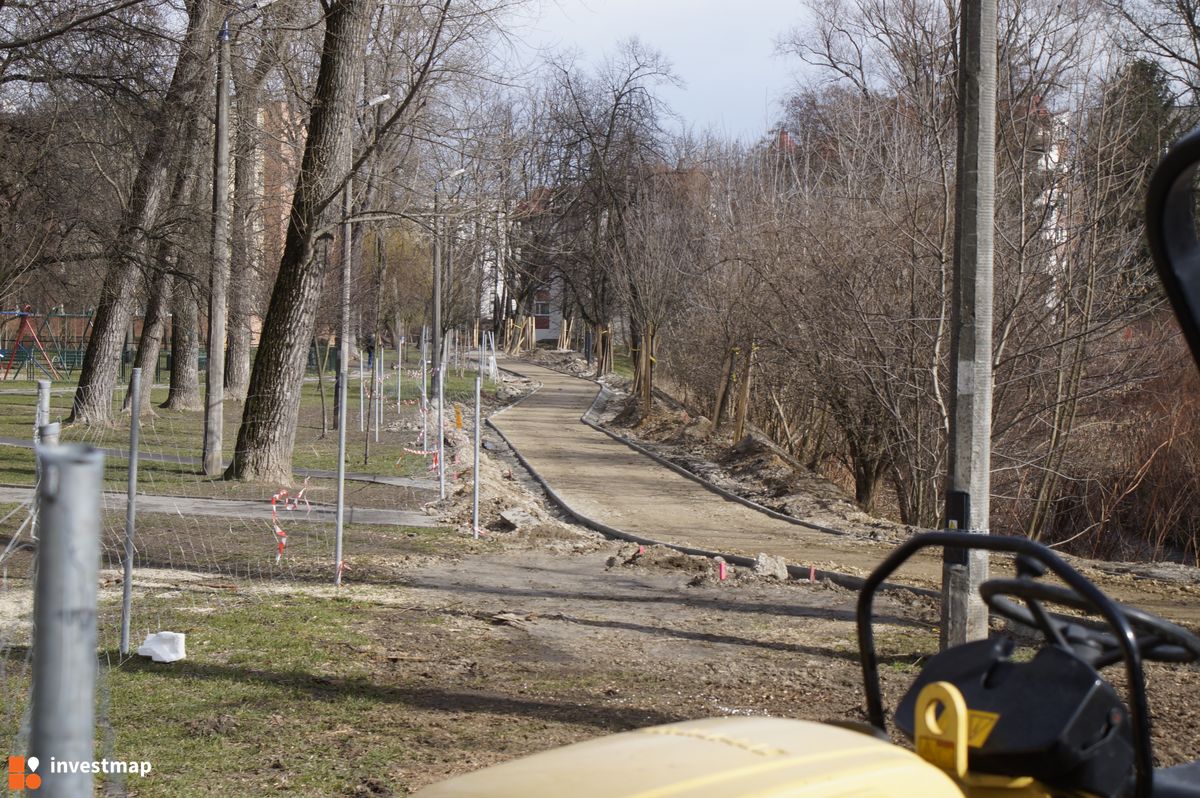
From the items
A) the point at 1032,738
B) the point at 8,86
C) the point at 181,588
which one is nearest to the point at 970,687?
the point at 1032,738

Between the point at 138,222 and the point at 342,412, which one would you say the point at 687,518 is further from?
the point at 138,222

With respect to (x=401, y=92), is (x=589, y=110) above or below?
above

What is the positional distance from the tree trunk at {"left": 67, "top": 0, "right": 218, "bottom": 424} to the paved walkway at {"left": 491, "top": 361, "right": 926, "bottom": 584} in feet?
24.8

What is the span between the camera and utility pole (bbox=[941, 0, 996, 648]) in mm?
6938

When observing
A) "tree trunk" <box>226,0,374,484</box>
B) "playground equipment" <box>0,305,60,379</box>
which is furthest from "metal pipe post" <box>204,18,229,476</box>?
"playground equipment" <box>0,305,60,379</box>

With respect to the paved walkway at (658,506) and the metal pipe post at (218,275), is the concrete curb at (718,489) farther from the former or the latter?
the metal pipe post at (218,275)

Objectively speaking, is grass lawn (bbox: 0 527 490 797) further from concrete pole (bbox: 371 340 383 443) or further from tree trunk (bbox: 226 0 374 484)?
concrete pole (bbox: 371 340 383 443)

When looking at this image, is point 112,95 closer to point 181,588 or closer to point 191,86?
point 191,86

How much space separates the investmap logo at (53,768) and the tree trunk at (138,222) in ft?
Answer: 34.6

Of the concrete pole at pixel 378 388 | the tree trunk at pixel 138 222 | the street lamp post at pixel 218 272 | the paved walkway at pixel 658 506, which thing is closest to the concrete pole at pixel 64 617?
the paved walkway at pixel 658 506

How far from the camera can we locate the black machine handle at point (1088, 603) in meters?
2.13

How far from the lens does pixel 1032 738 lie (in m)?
2.11

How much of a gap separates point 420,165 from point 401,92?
3.08 metres

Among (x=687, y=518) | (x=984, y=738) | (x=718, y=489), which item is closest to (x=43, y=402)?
(x=984, y=738)
